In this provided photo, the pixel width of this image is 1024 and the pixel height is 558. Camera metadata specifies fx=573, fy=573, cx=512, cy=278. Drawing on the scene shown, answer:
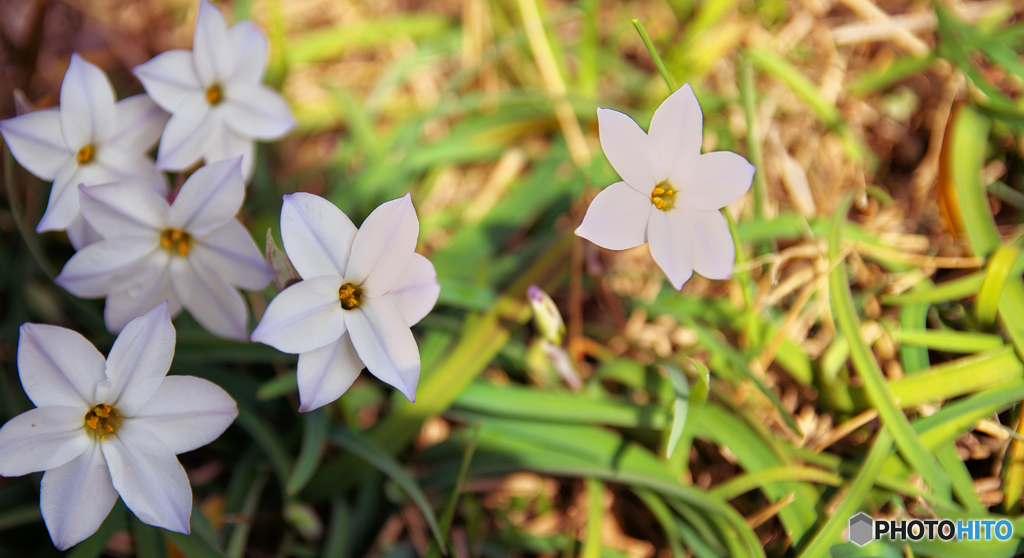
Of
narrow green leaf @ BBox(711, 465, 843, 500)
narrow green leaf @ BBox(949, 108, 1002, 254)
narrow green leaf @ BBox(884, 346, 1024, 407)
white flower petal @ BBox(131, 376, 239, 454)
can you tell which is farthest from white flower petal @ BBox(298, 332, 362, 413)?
narrow green leaf @ BBox(949, 108, 1002, 254)

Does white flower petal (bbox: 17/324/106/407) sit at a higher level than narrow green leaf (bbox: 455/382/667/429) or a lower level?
higher

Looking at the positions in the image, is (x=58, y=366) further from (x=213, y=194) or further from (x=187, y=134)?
(x=187, y=134)

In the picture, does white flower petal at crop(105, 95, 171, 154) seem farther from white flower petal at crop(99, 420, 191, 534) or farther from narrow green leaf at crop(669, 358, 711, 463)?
narrow green leaf at crop(669, 358, 711, 463)

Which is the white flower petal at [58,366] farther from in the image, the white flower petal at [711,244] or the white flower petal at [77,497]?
the white flower petal at [711,244]

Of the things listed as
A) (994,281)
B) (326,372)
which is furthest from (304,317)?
(994,281)

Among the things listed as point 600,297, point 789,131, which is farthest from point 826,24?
point 600,297
